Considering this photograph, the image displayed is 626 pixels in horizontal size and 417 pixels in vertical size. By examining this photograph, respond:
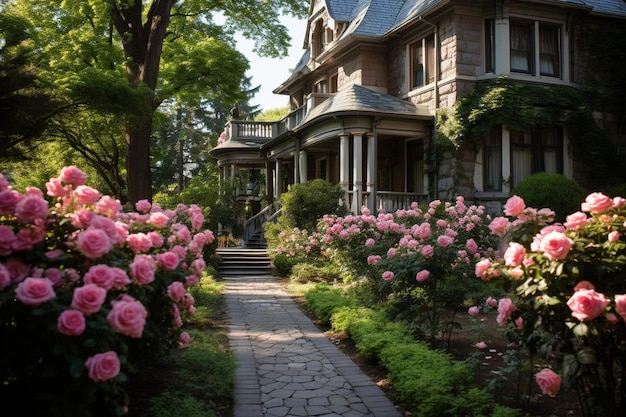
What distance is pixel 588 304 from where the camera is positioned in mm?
3062


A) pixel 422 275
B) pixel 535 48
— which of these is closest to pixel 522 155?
pixel 535 48

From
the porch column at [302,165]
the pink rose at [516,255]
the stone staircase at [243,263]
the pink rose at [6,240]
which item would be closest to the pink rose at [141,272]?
the pink rose at [6,240]

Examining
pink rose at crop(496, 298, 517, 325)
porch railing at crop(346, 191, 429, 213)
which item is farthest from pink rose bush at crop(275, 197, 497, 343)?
porch railing at crop(346, 191, 429, 213)

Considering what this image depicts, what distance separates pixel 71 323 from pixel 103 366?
252 millimetres

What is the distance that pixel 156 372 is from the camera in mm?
5266

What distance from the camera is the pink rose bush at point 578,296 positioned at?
127 inches

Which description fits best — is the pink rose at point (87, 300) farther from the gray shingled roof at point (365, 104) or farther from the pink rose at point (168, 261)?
the gray shingled roof at point (365, 104)

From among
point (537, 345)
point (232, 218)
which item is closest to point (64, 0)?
point (232, 218)

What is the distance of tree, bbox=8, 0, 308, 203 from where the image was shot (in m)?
16.8

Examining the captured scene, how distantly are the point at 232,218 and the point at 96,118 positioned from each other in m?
7.37

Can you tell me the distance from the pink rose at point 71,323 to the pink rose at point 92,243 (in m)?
0.42

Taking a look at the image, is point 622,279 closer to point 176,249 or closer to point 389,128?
point 176,249

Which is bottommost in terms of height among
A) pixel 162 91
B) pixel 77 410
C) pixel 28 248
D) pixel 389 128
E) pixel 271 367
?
pixel 271 367

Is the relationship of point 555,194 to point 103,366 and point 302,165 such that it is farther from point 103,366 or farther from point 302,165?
point 103,366
